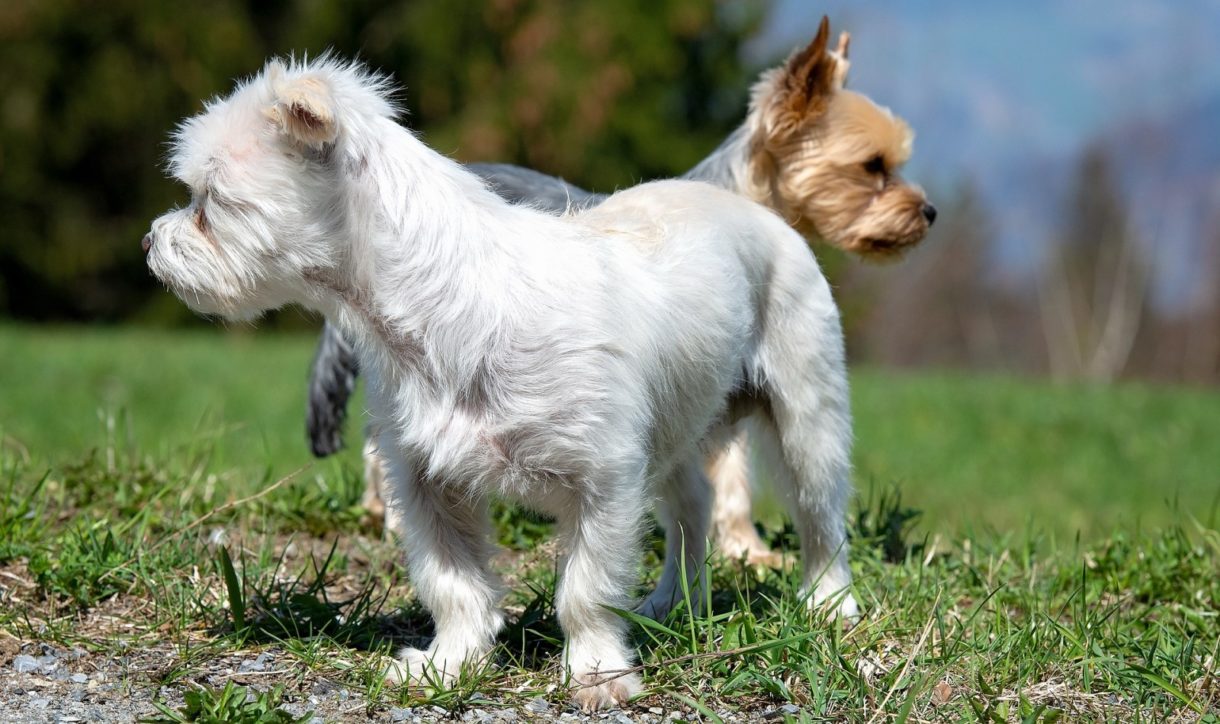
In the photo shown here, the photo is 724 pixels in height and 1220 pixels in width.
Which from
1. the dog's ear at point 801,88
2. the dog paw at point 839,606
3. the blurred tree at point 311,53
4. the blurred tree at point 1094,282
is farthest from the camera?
the blurred tree at point 1094,282

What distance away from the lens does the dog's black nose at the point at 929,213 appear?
6.63 m

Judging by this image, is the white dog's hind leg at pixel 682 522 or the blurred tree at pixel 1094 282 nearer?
the white dog's hind leg at pixel 682 522

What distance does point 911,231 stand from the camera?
658 cm

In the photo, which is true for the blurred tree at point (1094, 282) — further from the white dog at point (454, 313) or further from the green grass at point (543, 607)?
the white dog at point (454, 313)

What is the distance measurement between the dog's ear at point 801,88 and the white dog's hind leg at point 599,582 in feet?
9.87

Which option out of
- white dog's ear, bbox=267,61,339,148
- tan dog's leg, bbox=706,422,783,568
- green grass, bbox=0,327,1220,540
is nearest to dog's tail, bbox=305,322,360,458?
tan dog's leg, bbox=706,422,783,568

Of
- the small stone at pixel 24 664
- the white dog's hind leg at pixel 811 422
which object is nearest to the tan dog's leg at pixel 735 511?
the white dog's hind leg at pixel 811 422

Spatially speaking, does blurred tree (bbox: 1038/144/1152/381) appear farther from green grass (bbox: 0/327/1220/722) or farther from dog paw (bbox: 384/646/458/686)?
dog paw (bbox: 384/646/458/686)

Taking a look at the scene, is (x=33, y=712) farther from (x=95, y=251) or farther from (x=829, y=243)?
(x=95, y=251)

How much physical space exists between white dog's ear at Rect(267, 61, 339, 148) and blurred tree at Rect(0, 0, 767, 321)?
22.0 meters

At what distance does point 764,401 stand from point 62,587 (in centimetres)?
256

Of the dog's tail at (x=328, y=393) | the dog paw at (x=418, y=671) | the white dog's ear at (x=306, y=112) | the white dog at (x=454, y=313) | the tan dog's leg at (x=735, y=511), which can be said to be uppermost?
the white dog's ear at (x=306, y=112)

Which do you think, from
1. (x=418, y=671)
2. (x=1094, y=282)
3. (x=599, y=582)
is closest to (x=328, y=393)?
(x=418, y=671)

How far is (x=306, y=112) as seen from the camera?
11.9ft
